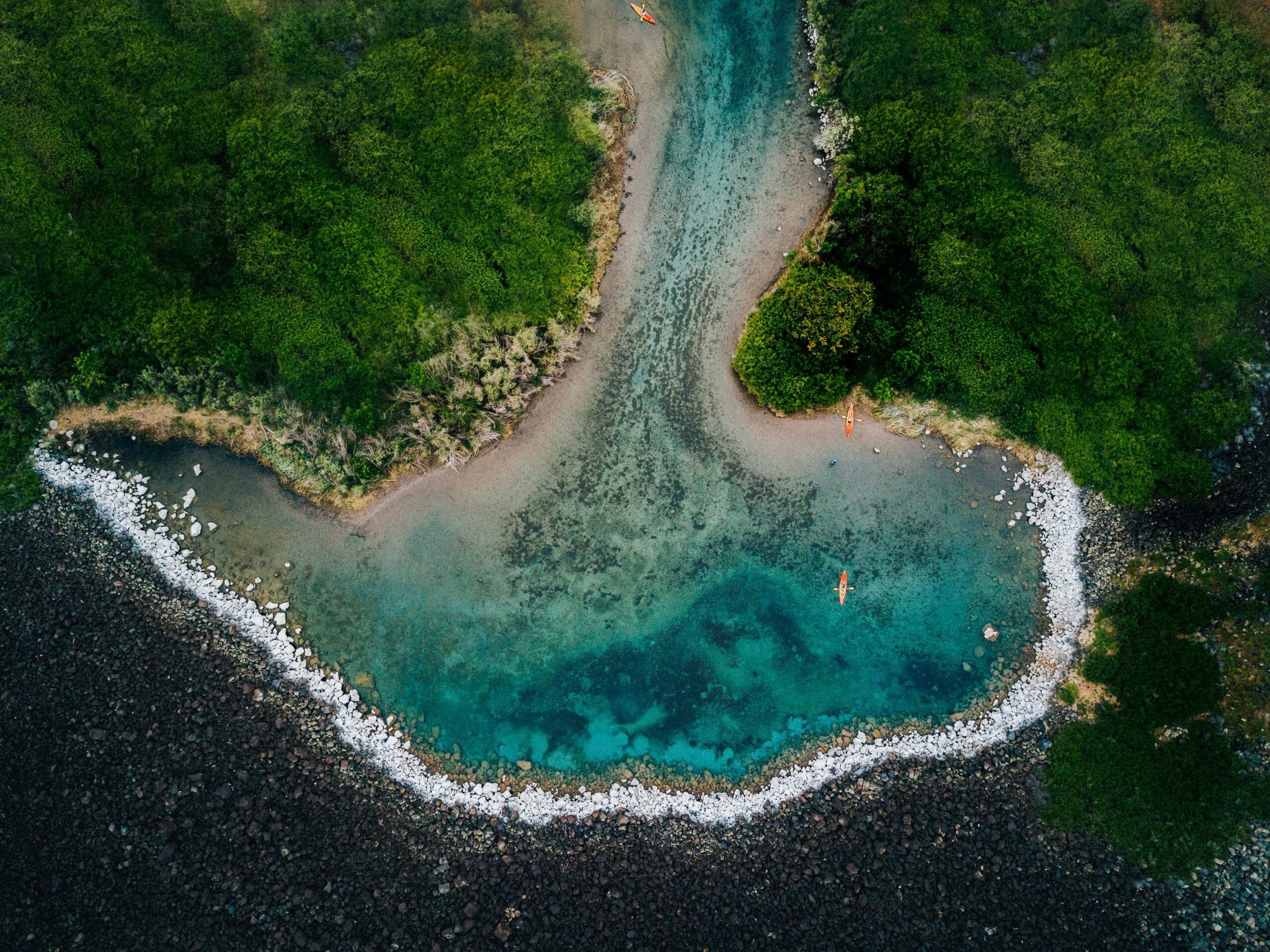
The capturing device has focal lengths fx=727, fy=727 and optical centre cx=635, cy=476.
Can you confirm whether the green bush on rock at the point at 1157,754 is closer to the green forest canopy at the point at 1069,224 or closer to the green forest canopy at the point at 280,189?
the green forest canopy at the point at 1069,224

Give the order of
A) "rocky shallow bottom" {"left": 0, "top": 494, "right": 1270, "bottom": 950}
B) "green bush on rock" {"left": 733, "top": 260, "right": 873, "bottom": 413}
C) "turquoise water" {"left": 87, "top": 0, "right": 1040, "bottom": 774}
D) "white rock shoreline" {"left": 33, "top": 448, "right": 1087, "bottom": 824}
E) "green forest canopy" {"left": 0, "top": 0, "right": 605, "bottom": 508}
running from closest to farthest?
"rocky shallow bottom" {"left": 0, "top": 494, "right": 1270, "bottom": 950}, "green forest canopy" {"left": 0, "top": 0, "right": 605, "bottom": 508}, "green bush on rock" {"left": 733, "top": 260, "right": 873, "bottom": 413}, "white rock shoreline" {"left": 33, "top": 448, "right": 1087, "bottom": 824}, "turquoise water" {"left": 87, "top": 0, "right": 1040, "bottom": 774}

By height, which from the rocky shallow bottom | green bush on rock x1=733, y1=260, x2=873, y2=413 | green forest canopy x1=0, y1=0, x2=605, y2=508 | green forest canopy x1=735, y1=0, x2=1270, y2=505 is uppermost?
green forest canopy x1=735, y1=0, x2=1270, y2=505

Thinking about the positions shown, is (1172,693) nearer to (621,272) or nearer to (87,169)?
(621,272)

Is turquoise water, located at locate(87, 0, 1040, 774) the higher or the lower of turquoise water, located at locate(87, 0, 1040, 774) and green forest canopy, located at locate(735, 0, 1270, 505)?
the lower

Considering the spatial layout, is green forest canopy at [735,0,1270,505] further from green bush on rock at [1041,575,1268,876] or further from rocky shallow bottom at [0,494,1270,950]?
rocky shallow bottom at [0,494,1270,950]

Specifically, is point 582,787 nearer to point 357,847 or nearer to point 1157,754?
point 357,847

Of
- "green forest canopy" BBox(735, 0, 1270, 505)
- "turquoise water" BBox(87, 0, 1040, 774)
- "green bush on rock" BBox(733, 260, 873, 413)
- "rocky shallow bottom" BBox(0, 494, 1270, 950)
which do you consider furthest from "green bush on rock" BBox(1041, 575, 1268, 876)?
"green bush on rock" BBox(733, 260, 873, 413)

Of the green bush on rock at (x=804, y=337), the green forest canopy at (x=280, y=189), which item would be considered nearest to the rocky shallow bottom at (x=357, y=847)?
the green forest canopy at (x=280, y=189)
